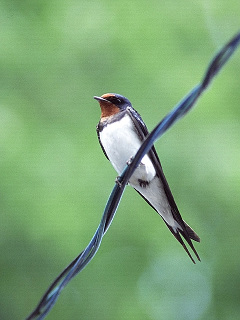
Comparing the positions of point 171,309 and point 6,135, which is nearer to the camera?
point 6,135

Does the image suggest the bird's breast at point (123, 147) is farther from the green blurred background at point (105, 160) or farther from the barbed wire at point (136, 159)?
the green blurred background at point (105, 160)

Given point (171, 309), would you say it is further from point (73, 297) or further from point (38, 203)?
point (38, 203)

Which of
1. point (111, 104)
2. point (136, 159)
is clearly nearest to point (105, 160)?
point (111, 104)

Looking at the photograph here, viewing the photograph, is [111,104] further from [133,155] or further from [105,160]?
[105,160]

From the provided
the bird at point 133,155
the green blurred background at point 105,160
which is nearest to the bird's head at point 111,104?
the bird at point 133,155

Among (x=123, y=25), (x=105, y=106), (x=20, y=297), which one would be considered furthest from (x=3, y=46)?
(x=105, y=106)
